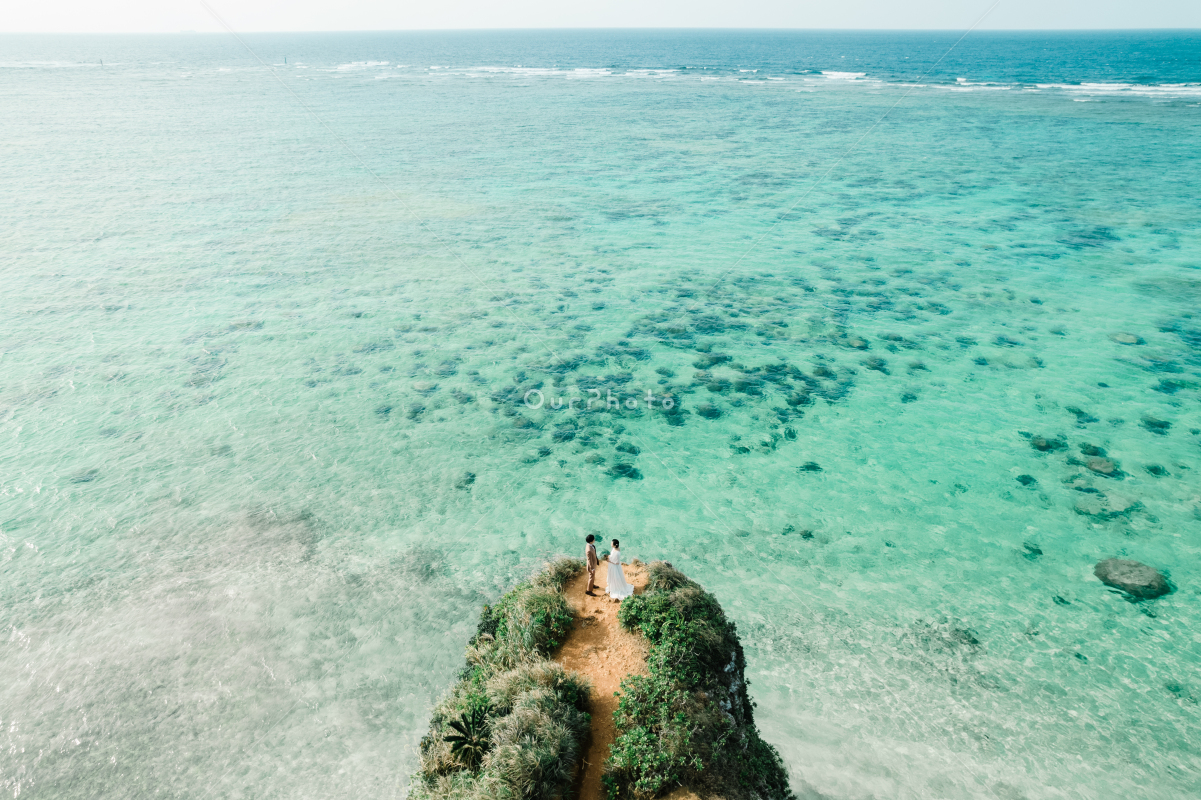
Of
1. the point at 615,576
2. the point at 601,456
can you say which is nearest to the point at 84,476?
the point at 601,456

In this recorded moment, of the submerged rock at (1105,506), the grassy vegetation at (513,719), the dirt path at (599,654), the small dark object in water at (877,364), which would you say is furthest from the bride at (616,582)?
the small dark object in water at (877,364)

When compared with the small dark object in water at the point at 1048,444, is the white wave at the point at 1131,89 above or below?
above

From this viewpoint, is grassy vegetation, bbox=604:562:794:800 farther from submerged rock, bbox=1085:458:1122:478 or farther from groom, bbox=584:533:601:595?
submerged rock, bbox=1085:458:1122:478

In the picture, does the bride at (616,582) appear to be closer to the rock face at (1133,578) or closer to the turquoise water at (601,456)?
the turquoise water at (601,456)

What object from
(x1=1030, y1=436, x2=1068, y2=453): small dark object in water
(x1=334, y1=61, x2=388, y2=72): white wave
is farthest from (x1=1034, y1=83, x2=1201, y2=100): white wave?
(x1=334, y1=61, x2=388, y2=72): white wave

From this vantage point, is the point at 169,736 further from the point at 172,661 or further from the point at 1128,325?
the point at 1128,325

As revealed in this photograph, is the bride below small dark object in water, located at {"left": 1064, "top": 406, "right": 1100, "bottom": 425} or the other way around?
A: the other way around
